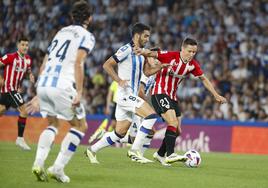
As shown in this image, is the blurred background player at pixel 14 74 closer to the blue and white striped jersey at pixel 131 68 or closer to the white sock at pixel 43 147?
the blue and white striped jersey at pixel 131 68

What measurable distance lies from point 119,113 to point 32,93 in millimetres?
12253

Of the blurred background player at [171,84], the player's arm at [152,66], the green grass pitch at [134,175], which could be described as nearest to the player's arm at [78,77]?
the green grass pitch at [134,175]

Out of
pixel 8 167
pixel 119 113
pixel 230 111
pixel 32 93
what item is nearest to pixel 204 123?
pixel 230 111

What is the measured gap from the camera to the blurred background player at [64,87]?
8241 millimetres

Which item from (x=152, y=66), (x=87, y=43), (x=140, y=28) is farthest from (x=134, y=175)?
(x=140, y=28)

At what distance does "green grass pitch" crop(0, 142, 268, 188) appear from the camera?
27.9ft

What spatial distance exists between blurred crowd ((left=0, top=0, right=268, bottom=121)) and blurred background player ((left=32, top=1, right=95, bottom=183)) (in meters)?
12.3

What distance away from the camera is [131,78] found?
11.5 metres

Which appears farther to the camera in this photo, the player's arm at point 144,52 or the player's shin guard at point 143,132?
the player's shin guard at point 143,132

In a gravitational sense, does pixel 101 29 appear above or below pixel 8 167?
above

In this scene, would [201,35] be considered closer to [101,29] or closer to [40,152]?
[101,29]

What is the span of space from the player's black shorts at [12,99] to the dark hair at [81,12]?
24.1ft

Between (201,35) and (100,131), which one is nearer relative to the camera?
(100,131)

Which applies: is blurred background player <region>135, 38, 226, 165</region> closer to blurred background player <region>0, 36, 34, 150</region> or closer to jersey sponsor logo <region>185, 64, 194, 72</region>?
jersey sponsor logo <region>185, 64, 194, 72</region>
